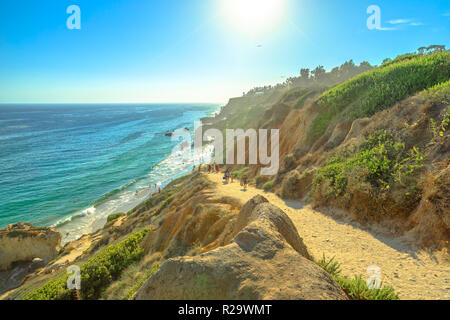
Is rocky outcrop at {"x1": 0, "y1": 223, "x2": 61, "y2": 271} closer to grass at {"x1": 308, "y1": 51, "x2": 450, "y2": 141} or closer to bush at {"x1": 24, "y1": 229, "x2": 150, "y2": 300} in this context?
bush at {"x1": 24, "y1": 229, "x2": 150, "y2": 300}

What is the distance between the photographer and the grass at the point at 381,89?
43.8 ft

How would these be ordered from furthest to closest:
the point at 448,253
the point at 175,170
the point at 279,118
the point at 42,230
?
the point at 175,170, the point at 279,118, the point at 42,230, the point at 448,253

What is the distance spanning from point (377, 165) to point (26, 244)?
28510mm

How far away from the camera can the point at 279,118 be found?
94.5 feet

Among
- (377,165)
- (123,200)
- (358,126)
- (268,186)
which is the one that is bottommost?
(123,200)

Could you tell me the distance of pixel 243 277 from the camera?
3.39 meters

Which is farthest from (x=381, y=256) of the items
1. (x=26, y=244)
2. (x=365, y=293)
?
(x=26, y=244)

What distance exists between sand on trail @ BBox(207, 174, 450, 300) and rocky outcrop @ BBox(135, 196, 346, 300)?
2.42 m

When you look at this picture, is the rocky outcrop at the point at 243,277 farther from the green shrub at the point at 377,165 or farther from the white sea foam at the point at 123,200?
the white sea foam at the point at 123,200

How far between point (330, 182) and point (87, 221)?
1127 inches

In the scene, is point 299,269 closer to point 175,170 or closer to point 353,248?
point 353,248

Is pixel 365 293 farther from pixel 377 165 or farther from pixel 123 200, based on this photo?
pixel 123 200

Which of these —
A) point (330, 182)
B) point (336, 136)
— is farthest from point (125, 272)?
point (336, 136)

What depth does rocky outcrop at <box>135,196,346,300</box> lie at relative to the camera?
3223 mm
